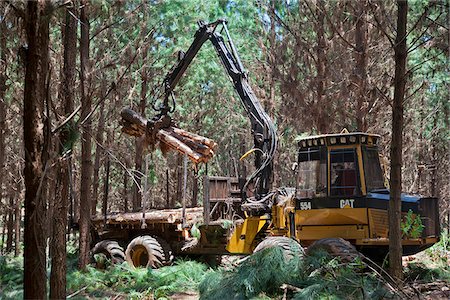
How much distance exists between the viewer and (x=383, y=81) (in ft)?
55.2

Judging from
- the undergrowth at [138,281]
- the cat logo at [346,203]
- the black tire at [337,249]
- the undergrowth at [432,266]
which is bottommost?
the undergrowth at [138,281]

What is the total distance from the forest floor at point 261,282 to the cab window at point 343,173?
67.4 inches

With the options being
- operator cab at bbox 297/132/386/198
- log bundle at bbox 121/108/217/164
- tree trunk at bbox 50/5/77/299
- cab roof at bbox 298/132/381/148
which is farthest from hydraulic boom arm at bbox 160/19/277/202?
tree trunk at bbox 50/5/77/299

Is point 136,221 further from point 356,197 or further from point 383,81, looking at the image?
point 383,81

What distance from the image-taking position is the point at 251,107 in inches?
580

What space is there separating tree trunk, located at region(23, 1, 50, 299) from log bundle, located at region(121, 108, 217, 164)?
30.1 ft

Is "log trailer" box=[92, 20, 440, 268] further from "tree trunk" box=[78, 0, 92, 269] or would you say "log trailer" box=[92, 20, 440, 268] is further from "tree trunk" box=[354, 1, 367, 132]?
"tree trunk" box=[354, 1, 367, 132]

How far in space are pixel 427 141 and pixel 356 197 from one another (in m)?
17.2

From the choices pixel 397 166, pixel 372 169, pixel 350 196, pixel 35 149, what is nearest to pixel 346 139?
pixel 372 169

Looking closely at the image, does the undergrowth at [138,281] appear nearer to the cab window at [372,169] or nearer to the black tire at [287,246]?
the black tire at [287,246]

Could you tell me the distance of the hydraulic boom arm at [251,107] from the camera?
14.0 meters

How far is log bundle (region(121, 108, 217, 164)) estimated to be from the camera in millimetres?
14172

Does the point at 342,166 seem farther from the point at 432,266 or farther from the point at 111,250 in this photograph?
the point at 111,250

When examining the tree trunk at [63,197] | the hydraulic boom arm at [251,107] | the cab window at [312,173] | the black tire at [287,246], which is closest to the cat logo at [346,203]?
the cab window at [312,173]
